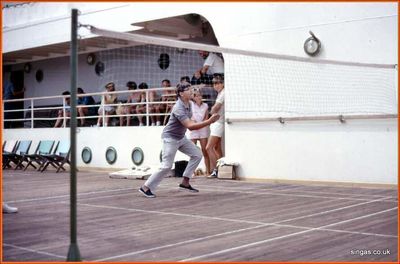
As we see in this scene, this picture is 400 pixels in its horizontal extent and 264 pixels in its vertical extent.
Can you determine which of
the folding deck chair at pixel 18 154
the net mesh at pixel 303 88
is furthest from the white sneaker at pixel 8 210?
the folding deck chair at pixel 18 154

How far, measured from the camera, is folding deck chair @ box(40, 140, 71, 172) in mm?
15789

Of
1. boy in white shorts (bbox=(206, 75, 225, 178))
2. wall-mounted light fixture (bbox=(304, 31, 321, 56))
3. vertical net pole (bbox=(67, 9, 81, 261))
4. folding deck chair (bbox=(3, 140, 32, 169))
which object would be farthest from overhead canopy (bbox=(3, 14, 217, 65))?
vertical net pole (bbox=(67, 9, 81, 261))

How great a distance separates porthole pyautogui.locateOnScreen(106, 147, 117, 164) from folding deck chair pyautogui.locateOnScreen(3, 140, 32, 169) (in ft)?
9.04

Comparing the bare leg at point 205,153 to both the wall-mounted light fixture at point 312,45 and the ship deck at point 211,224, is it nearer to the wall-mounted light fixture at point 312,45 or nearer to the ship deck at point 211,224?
the ship deck at point 211,224

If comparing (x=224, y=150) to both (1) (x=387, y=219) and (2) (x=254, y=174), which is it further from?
(1) (x=387, y=219)

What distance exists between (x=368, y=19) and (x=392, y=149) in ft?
8.29

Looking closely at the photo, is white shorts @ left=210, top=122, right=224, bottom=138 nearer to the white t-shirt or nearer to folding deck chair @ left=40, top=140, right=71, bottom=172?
the white t-shirt

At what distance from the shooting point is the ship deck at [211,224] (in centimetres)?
554

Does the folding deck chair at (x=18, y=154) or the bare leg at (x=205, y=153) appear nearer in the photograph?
the bare leg at (x=205, y=153)

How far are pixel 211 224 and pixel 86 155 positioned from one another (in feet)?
33.3

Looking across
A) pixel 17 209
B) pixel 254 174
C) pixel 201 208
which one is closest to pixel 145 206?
pixel 201 208

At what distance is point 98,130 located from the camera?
16406 millimetres

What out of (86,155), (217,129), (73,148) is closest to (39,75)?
(86,155)

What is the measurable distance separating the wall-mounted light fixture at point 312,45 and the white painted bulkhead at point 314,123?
0.12 m
